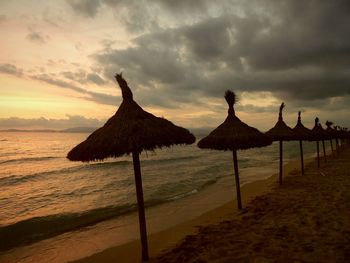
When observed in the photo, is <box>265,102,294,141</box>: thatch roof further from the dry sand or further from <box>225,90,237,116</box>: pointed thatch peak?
<box>225,90,237,116</box>: pointed thatch peak

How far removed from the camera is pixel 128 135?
6.44 m

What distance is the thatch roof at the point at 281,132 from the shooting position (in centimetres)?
1529

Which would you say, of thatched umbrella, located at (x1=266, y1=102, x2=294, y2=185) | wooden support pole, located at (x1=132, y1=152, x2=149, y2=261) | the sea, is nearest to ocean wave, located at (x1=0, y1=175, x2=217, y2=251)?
the sea

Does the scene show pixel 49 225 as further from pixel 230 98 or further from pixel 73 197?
pixel 230 98

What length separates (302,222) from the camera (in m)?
8.60

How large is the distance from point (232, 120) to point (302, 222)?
162 inches

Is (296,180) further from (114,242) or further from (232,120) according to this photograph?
(114,242)

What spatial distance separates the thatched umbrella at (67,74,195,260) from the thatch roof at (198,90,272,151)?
3.53 meters

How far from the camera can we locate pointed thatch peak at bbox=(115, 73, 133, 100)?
23.7ft

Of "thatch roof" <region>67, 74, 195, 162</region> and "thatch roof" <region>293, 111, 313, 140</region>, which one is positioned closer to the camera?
"thatch roof" <region>67, 74, 195, 162</region>

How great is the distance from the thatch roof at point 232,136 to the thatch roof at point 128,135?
139 inches

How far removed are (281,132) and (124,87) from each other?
410 inches

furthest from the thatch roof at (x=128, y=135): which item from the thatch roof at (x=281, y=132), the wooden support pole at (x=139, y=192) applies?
the thatch roof at (x=281, y=132)

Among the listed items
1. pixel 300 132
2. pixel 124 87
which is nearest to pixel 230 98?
pixel 124 87
